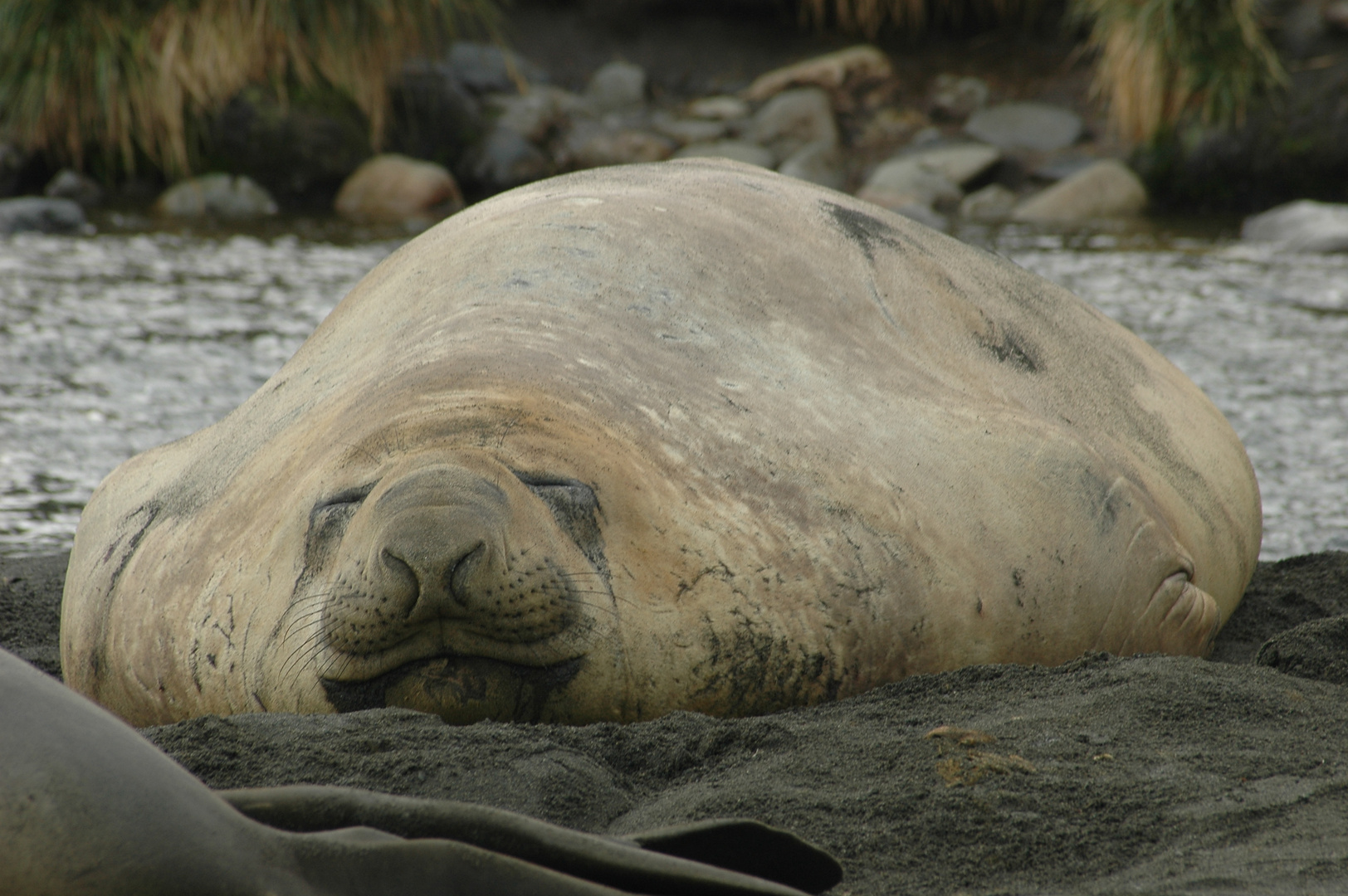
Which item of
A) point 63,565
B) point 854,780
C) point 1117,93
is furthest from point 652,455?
point 1117,93

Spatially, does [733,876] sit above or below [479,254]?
below

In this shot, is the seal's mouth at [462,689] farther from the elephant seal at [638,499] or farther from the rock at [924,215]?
the rock at [924,215]

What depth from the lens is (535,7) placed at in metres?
15.4

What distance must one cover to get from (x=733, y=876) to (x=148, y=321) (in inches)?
244

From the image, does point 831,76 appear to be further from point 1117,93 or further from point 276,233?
point 276,233

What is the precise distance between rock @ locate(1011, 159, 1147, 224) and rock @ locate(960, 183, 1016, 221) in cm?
18

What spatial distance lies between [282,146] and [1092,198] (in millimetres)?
6263

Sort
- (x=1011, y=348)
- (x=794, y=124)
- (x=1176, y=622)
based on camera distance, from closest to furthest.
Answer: (x=1176, y=622) → (x=1011, y=348) → (x=794, y=124)

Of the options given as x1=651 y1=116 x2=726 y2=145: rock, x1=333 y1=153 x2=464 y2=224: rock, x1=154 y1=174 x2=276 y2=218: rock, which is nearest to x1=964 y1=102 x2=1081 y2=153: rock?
x1=651 y1=116 x2=726 y2=145: rock

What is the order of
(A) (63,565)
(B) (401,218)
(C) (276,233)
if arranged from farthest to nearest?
(B) (401,218), (C) (276,233), (A) (63,565)

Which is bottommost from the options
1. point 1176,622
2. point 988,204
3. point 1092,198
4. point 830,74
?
point 988,204

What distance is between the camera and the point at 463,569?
179cm

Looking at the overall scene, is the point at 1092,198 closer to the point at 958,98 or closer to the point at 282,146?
the point at 958,98

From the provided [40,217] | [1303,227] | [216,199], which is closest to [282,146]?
[216,199]
